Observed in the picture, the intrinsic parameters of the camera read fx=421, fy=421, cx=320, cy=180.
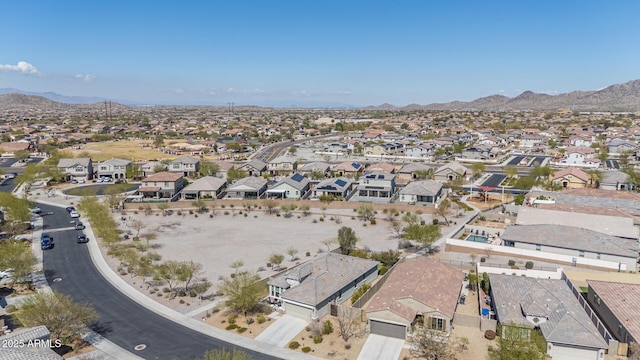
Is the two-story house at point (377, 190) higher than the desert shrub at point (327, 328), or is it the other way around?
the two-story house at point (377, 190)

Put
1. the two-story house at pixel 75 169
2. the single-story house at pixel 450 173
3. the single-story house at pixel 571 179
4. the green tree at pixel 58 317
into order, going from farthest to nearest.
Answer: the two-story house at pixel 75 169 → the single-story house at pixel 450 173 → the single-story house at pixel 571 179 → the green tree at pixel 58 317

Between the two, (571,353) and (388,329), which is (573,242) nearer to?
(571,353)

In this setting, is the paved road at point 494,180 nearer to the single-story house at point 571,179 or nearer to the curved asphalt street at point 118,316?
the single-story house at point 571,179

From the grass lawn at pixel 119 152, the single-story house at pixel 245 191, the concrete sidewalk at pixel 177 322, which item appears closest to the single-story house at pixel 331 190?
the single-story house at pixel 245 191

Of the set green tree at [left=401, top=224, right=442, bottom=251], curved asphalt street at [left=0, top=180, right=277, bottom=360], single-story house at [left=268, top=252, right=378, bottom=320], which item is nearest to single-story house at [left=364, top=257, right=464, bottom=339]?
single-story house at [left=268, top=252, right=378, bottom=320]

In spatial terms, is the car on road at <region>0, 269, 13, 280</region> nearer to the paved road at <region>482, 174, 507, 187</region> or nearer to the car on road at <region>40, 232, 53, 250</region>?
the car on road at <region>40, 232, 53, 250</region>

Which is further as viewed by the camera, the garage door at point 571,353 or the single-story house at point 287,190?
the single-story house at point 287,190
